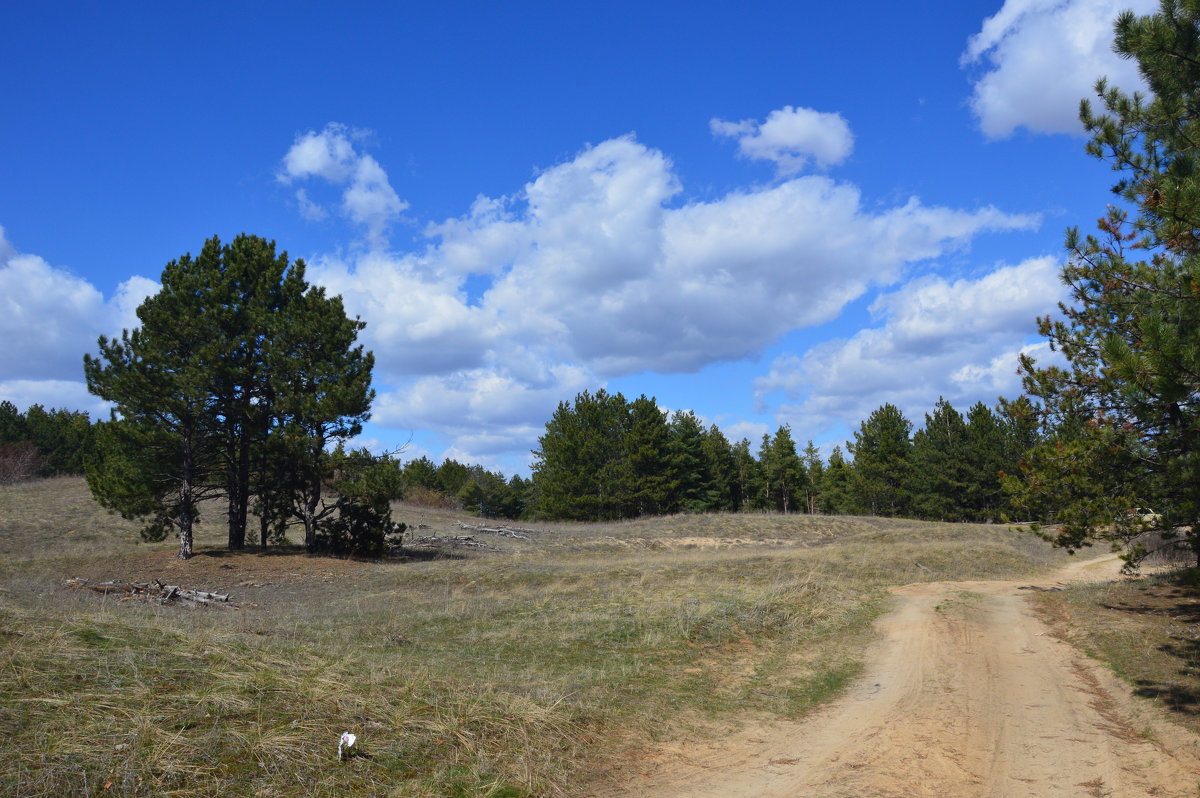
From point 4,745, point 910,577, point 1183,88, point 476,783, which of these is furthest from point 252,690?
point 910,577

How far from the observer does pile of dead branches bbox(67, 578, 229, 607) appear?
1647 centimetres

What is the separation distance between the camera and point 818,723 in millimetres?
8281

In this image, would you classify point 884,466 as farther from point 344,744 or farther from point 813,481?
point 344,744

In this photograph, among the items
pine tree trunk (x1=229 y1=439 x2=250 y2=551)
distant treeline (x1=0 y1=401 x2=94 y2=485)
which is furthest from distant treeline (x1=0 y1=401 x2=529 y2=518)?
pine tree trunk (x1=229 y1=439 x2=250 y2=551)

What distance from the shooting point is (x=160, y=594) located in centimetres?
1734

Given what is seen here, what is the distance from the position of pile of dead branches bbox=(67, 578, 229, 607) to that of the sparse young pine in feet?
58.1

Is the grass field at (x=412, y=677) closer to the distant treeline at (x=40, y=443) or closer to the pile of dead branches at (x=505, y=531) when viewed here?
the pile of dead branches at (x=505, y=531)

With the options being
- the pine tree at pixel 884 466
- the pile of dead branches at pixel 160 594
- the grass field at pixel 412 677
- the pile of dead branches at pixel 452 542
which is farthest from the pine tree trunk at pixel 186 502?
the pine tree at pixel 884 466

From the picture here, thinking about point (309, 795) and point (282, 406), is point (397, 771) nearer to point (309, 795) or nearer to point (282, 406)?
point (309, 795)

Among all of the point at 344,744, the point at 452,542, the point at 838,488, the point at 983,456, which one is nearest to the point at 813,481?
the point at 838,488

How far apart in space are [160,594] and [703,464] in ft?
192

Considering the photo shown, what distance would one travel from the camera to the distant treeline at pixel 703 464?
58094mm

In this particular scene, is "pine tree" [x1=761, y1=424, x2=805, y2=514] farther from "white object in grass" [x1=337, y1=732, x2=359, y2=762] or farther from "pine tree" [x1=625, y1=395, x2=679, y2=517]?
"white object in grass" [x1=337, y1=732, x2=359, y2=762]

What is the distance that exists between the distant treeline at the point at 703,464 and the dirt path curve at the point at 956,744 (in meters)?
46.9
